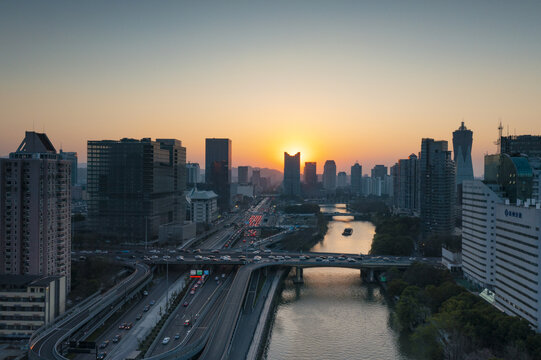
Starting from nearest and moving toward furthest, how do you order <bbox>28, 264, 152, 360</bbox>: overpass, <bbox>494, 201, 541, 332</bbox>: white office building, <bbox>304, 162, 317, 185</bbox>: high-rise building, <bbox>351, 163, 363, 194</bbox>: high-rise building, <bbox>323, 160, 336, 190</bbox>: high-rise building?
<bbox>28, 264, 152, 360</bbox>: overpass < <bbox>494, 201, 541, 332</bbox>: white office building < <bbox>351, 163, 363, 194</bbox>: high-rise building < <bbox>304, 162, 317, 185</bbox>: high-rise building < <bbox>323, 160, 336, 190</bbox>: high-rise building

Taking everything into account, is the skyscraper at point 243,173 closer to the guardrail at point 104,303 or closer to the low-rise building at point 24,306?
the guardrail at point 104,303

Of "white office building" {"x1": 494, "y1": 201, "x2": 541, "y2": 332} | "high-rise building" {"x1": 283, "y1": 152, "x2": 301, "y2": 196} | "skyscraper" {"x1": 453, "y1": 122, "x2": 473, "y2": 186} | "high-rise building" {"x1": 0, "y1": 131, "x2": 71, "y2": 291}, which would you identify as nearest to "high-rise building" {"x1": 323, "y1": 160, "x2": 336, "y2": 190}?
"high-rise building" {"x1": 283, "y1": 152, "x2": 301, "y2": 196}

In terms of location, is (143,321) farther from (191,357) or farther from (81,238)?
(81,238)

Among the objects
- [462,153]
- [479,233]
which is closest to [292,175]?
[462,153]

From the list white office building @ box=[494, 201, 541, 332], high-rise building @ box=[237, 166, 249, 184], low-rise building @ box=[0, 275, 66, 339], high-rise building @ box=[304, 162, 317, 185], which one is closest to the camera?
white office building @ box=[494, 201, 541, 332]

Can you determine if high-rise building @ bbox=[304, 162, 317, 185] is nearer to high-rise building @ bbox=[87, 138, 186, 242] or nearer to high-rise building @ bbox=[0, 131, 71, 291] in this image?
high-rise building @ bbox=[87, 138, 186, 242]

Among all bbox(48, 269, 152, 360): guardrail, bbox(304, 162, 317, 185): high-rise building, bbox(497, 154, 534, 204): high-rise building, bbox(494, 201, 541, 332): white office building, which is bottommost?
bbox(48, 269, 152, 360): guardrail
